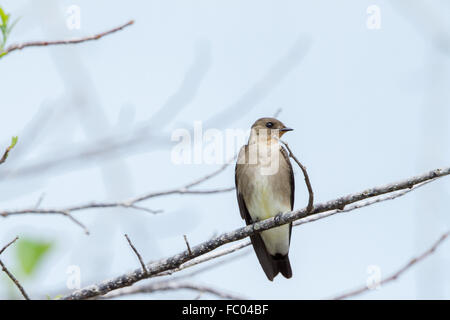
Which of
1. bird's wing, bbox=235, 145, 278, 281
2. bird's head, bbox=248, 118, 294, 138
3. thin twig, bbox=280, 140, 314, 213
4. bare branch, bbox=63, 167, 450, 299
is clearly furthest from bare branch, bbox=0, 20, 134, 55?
bird's head, bbox=248, 118, 294, 138

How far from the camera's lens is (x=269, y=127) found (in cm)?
745

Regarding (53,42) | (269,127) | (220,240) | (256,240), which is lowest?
(256,240)

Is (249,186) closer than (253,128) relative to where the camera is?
Yes

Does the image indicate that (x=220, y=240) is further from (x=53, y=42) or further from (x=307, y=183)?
(x=53, y=42)

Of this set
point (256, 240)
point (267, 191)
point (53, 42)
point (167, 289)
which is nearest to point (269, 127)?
point (267, 191)

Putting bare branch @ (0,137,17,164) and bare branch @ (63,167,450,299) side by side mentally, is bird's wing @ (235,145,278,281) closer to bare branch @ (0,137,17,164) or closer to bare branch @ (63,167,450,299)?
bare branch @ (63,167,450,299)

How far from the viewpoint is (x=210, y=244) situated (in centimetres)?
440

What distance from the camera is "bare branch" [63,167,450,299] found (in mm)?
3854

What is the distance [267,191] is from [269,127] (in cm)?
102

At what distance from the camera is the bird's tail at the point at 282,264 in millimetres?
6887

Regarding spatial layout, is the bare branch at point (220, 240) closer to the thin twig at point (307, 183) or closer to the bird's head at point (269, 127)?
the thin twig at point (307, 183)
